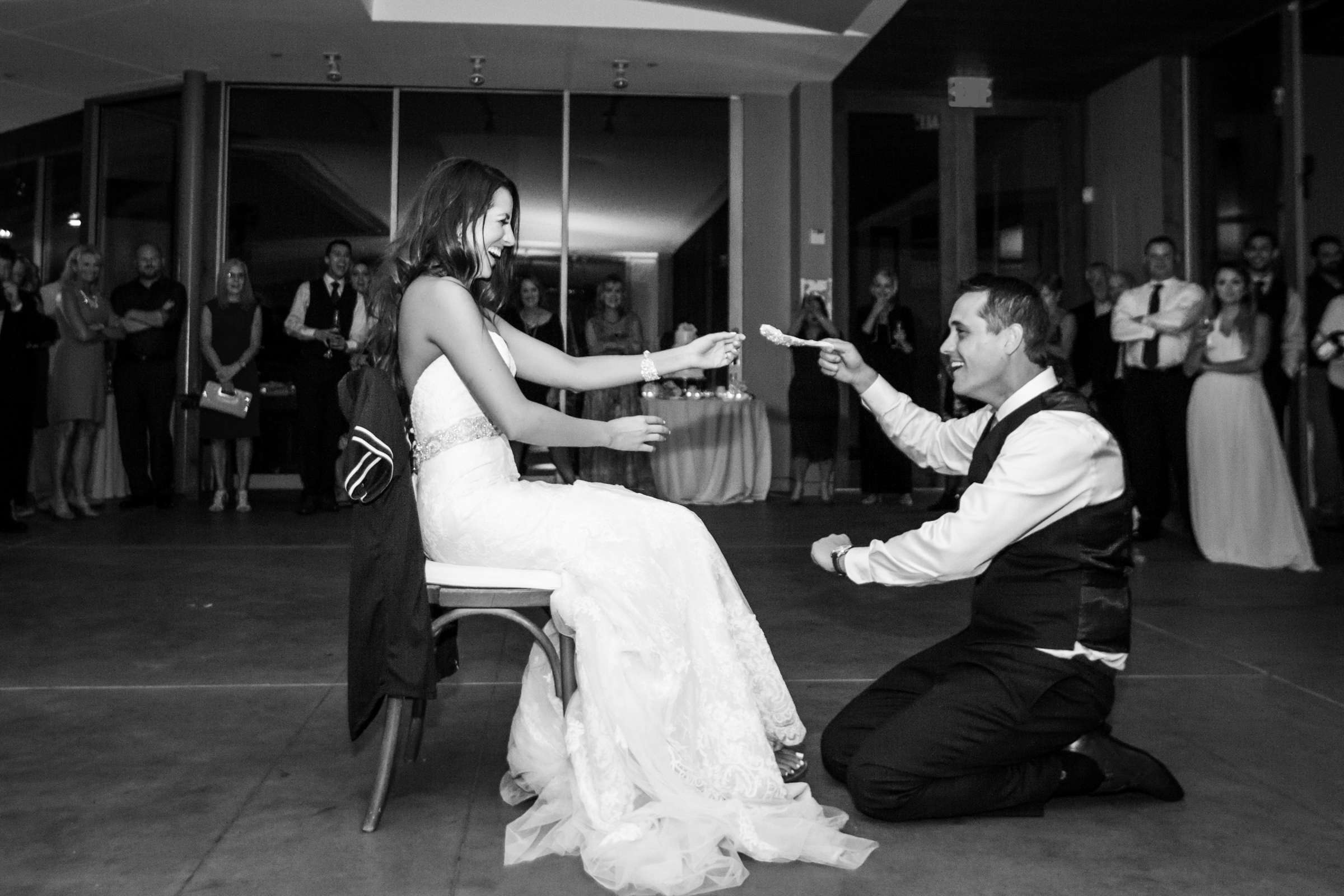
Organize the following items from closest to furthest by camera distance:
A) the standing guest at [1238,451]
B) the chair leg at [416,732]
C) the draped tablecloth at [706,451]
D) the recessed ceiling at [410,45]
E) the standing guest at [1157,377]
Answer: the chair leg at [416,732]
the standing guest at [1238,451]
the standing guest at [1157,377]
the recessed ceiling at [410,45]
the draped tablecloth at [706,451]

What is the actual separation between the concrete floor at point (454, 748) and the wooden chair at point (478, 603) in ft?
0.40

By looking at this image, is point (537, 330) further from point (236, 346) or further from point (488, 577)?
point (488, 577)

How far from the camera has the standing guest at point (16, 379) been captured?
6.96 m

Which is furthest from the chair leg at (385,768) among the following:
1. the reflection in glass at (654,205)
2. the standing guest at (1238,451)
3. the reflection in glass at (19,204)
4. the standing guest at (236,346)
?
the reflection in glass at (19,204)

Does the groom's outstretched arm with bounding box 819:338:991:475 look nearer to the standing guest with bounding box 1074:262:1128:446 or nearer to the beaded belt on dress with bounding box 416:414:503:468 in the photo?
the beaded belt on dress with bounding box 416:414:503:468

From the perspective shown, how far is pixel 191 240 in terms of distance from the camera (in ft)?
31.2

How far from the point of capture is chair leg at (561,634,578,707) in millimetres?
2451

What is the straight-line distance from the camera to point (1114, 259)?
10094mm

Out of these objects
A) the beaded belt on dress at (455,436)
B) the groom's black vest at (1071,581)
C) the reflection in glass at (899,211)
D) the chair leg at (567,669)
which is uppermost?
the reflection in glass at (899,211)

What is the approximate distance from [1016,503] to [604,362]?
90 centimetres

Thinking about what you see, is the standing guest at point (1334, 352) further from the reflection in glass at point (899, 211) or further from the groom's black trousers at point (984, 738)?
the groom's black trousers at point (984, 738)

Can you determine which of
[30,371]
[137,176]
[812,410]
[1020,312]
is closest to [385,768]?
[1020,312]

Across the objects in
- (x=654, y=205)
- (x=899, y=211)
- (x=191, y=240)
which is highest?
(x=654, y=205)

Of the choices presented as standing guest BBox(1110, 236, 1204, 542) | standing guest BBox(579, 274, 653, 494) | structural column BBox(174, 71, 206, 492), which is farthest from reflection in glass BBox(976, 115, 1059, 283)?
structural column BBox(174, 71, 206, 492)
